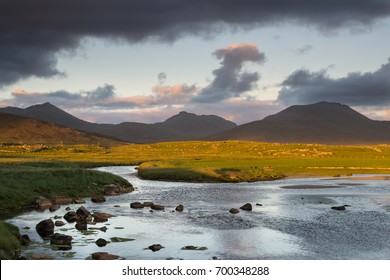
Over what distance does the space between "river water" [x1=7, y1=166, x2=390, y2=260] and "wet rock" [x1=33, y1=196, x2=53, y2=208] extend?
2.44 metres

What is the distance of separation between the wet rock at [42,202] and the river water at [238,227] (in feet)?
8.00

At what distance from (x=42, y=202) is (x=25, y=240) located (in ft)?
84.8

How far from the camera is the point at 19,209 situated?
62.8 metres

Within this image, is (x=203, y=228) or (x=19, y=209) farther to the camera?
(x=19, y=209)

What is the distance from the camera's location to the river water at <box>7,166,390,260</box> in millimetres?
39062

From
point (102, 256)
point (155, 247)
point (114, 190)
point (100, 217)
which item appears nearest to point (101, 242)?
point (155, 247)

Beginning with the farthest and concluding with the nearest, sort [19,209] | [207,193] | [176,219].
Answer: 1. [207,193]
2. [19,209]
3. [176,219]

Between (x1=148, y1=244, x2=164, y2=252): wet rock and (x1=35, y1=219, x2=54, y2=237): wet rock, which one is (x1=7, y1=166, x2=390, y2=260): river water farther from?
(x1=35, y1=219, x2=54, y2=237): wet rock

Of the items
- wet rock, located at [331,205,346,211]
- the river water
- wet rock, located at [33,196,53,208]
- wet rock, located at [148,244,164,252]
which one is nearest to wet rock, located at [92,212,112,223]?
the river water

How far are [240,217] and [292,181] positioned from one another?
55.7 m

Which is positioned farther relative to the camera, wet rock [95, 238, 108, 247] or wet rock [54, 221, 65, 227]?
wet rock [54, 221, 65, 227]

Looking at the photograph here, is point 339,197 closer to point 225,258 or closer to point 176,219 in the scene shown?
point 176,219
